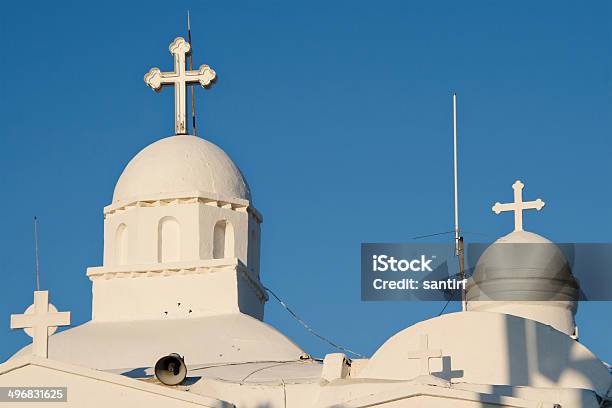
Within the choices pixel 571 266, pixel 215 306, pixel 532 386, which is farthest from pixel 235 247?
pixel 532 386

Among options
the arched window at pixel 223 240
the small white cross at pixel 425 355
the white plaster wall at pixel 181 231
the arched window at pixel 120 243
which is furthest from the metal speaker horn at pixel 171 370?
the arched window at pixel 120 243

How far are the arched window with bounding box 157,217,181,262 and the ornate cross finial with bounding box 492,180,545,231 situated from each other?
765 centimetres

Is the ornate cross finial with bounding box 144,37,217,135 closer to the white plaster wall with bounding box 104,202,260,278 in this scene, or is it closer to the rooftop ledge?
the rooftop ledge

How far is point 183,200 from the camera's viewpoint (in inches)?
Result: 1522

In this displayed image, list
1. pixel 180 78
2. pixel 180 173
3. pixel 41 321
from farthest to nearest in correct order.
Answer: pixel 180 78
pixel 180 173
pixel 41 321

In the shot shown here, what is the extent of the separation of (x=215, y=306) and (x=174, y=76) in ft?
22.4

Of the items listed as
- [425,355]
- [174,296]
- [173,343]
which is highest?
[174,296]

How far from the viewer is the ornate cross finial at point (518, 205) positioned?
35.6 m

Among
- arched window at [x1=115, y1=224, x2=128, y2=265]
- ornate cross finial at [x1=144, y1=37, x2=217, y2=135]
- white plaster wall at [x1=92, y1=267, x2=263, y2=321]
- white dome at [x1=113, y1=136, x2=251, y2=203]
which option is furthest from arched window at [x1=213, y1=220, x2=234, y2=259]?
ornate cross finial at [x1=144, y1=37, x2=217, y2=135]

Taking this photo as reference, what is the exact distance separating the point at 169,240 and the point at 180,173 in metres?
1.62

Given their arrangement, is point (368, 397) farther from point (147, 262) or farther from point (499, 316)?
point (147, 262)

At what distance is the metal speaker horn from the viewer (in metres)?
30.4
